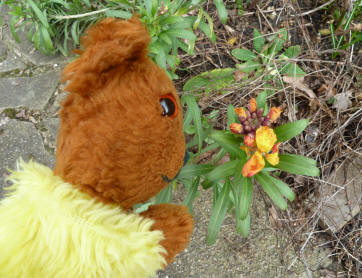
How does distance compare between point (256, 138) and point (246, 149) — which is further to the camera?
point (246, 149)

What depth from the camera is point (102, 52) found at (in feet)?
2.84

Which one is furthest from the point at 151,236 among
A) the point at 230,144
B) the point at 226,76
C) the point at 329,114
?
the point at 329,114

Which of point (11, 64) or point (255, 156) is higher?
point (11, 64)

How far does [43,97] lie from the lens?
250 centimetres

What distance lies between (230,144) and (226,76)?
1.06 metres

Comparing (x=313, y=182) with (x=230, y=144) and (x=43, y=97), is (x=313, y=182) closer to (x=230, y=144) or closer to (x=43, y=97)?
(x=230, y=144)

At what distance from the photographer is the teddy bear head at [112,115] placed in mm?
897

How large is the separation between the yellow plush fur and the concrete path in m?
1.32

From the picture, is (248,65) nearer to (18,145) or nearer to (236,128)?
(236,128)

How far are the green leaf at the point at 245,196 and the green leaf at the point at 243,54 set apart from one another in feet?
4.82

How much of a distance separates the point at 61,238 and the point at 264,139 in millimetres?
873

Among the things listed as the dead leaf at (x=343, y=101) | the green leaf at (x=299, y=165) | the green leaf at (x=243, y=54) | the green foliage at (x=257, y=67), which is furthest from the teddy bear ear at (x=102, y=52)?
the dead leaf at (x=343, y=101)

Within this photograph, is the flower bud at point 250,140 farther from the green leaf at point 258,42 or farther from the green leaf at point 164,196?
the green leaf at point 258,42

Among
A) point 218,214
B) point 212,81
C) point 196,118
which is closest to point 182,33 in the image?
point 196,118
